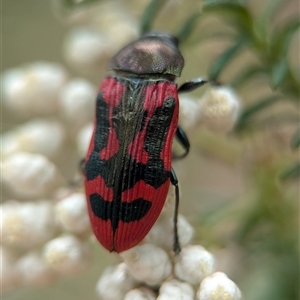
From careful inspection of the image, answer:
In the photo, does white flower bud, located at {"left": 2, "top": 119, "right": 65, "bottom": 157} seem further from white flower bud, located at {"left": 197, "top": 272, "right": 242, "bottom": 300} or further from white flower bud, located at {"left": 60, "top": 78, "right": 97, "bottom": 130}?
white flower bud, located at {"left": 197, "top": 272, "right": 242, "bottom": 300}

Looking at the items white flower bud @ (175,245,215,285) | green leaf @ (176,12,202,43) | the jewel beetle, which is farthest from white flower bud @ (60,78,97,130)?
white flower bud @ (175,245,215,285)

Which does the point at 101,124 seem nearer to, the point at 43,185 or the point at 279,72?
the point at 43,185

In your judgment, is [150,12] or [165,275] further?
[150,12]

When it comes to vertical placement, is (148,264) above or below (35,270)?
below

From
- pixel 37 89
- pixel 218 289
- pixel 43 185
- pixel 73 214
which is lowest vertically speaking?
pixel 218 289

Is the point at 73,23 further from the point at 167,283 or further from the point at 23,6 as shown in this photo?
the point at 167,283

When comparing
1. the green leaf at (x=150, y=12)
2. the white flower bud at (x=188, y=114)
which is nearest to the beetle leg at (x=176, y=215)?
the white flower bud at (x=188, y=114)

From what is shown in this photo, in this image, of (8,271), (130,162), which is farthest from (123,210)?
(8,271)

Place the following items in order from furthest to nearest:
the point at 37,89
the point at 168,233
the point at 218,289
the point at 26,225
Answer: the point at 37,89 → the point at 26,225 → the point at 168,233 → the point at 218,289
